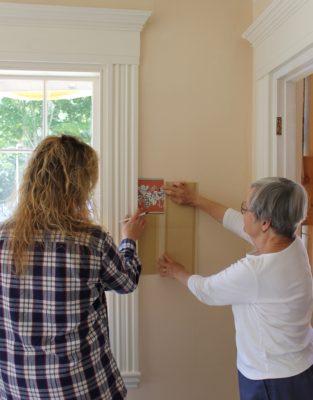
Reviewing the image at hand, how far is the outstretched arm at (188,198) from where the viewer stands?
1664 mm

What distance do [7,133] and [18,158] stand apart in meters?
0.12

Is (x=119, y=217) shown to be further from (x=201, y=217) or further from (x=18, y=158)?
(x=18, y=158)

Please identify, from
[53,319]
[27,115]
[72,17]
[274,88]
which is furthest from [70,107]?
[53,319]

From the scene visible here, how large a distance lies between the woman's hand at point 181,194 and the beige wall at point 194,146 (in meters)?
0.05

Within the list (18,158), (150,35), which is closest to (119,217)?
(18,158)

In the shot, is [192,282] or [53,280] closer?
[53,280]

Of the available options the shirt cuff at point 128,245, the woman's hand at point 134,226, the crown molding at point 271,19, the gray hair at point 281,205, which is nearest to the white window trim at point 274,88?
the crown molding at point 271,19

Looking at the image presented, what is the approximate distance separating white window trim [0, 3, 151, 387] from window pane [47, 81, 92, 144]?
0.12 metres

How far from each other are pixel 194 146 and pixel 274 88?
1.31 feet

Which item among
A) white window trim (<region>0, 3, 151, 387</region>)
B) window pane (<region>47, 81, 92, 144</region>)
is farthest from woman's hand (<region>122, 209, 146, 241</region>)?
window pane (<region>47, 81, 92, 144</region>)

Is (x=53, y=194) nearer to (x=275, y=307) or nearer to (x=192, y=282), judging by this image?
(x=192, y=282)

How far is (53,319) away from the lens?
3.42 ft

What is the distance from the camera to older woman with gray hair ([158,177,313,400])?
1.16 meters

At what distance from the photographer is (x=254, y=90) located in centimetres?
171
